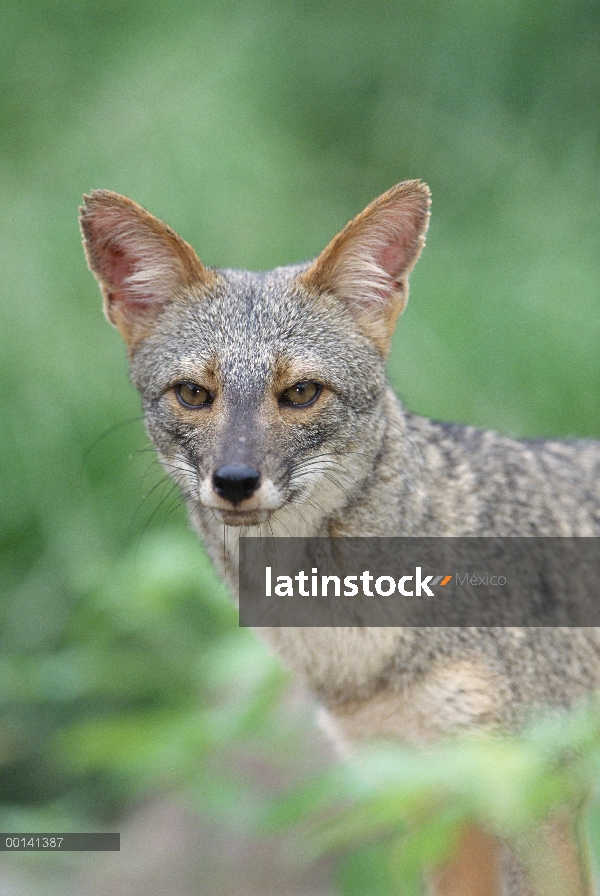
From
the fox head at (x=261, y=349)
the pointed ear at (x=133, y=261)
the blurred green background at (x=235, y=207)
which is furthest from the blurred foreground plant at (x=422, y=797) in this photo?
the blurred green background at (x=235, y=207)

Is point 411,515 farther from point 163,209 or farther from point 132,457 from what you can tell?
point 163,209

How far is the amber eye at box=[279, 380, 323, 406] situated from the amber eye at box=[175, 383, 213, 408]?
0.23 m

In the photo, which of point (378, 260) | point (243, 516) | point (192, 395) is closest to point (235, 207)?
point (378, 260)

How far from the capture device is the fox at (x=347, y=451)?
343 centimetres

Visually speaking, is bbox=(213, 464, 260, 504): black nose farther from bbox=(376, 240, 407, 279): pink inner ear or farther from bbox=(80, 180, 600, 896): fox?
bbox=(376, 240, 407, 279): pink inner ear

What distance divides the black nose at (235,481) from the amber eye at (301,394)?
0.35 meters

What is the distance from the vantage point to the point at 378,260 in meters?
3.64

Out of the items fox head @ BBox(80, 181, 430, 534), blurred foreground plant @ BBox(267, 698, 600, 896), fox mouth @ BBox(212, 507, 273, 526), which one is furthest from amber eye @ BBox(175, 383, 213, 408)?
blurred foreground plant @ BBox(267, 698, 600, 896)

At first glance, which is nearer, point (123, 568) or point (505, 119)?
point (123, 568)

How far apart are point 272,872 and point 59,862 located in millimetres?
957

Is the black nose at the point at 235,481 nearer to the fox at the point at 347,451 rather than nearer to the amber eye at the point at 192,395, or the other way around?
the fox at the point at 347,451

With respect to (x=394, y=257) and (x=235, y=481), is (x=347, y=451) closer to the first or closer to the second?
(x=235, y=481)

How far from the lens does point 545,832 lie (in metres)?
3.60

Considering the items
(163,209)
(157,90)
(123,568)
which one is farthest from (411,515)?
(157,90)
